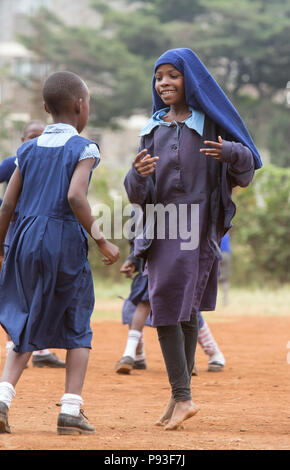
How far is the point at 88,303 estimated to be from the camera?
4.25 metres

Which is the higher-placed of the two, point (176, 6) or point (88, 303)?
point (176, 6)

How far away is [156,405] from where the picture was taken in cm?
540

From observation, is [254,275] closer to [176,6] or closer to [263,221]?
[263,221]

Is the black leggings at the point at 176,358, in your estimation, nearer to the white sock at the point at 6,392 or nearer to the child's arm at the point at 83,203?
the child's arm at the point at 83,203

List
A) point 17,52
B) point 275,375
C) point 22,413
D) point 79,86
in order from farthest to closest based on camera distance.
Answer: point 17,52 < point 275,375 < point 22,413 < point 79,86

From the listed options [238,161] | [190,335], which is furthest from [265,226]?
[238,161]

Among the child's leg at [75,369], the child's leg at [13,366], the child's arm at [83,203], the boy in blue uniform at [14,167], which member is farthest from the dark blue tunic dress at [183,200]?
the boy in blue uniform at [14,167]

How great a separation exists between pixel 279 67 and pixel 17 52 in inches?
567

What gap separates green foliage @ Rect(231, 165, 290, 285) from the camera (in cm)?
1691

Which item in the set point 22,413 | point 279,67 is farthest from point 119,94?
point 22,413

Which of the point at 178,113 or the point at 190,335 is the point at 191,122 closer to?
the point at 178,113

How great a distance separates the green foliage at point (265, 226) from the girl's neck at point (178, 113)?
1223 cm

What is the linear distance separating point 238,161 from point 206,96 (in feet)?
1.36

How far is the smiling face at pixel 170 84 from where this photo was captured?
14.9 feet
